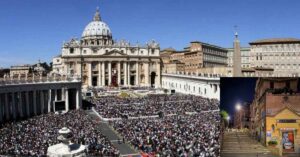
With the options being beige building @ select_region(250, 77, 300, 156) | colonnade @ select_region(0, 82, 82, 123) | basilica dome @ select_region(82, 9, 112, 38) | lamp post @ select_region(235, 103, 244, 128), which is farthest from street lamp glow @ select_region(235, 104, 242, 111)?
basilica dome @ select_region(82, 9, 112, 38)

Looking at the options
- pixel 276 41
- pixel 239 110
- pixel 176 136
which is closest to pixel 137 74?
pixel 276 41

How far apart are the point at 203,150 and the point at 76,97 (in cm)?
3846

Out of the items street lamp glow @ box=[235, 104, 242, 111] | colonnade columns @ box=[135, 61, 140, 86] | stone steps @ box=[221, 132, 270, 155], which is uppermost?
colonnade columns @ box=[135, 61, 140, 86]

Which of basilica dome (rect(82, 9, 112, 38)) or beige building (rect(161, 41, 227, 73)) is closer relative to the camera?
beige building (rect(161, 41, 227, 73))

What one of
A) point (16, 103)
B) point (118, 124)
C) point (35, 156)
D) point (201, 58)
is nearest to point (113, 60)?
point (201, 58)

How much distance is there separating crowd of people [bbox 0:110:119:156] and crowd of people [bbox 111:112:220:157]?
8.86 feet

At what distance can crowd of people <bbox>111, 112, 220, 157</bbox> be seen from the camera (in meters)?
29.3

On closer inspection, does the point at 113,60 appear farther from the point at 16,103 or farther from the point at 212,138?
the point at 212,138

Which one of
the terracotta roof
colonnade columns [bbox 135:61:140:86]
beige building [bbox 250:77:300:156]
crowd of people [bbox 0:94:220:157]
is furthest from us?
colonnade columns [bbox 135:61:140:86]

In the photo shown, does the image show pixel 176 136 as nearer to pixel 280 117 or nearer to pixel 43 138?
pixel 43 138

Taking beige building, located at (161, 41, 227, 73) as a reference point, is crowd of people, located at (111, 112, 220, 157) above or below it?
below

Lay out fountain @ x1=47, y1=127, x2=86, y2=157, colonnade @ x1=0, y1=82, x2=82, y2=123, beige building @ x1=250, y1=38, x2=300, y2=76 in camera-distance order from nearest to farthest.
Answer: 1. fountain @ x1=47, y1=127, x2=86, y2=157
2. colonnade @ x1=0, y1=82, x2=82, y2=123
3. beige building @ x1=250, y1=38, x2=300, y2=76

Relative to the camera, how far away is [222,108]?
26.2 metres

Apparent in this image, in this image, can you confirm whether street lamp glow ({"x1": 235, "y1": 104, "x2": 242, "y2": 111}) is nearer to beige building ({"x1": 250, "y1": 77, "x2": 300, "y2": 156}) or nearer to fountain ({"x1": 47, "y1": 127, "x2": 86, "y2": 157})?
beige building ({"x1": 250, "y1": 77, "x2": 300, "y2": 156})
